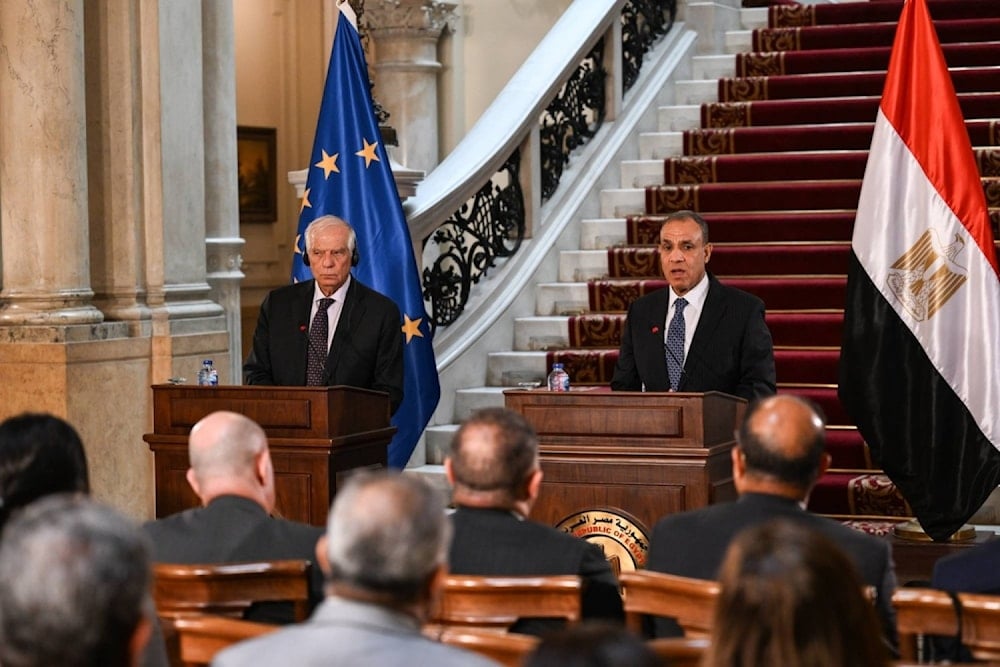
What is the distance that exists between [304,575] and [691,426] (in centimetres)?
182

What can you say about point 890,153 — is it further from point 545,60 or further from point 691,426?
point 545,60

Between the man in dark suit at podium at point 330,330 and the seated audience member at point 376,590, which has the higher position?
the man in dark suit at podium at point 330,330

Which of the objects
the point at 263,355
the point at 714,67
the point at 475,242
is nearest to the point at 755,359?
the point at 263,355

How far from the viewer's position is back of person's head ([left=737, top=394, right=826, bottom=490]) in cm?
336

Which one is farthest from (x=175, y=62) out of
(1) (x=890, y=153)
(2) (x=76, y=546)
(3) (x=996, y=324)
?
(2) (x=76, y=546)

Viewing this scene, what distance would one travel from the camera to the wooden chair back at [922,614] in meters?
3.12

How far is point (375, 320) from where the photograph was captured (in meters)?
5.70

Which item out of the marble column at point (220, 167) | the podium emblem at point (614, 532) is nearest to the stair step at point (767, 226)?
the marble column at point (220, 167)

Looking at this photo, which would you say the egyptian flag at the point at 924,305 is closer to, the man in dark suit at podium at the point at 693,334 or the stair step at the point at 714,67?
the man in dark suit at podium at the point at 693,334

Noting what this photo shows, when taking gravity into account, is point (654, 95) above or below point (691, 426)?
above

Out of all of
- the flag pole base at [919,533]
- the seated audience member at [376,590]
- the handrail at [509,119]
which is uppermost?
the handrail at [509,119]

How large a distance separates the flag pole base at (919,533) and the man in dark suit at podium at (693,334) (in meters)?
1.07

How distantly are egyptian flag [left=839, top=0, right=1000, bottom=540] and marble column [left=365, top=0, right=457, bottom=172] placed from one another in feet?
20.7

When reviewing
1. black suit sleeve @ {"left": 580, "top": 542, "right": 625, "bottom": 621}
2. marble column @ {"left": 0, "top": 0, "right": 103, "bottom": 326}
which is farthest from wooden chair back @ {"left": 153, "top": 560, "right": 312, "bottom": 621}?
marble column @ {"left": 0, "top": 0, "right": 103, "bottom": 326}
